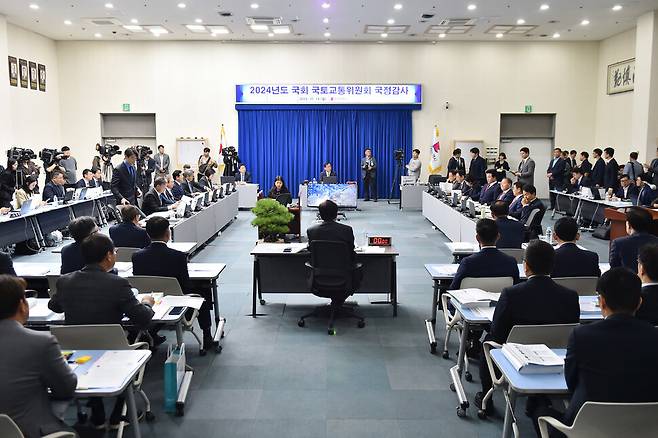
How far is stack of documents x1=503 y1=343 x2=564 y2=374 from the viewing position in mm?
2518

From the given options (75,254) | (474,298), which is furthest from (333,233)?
(75,254)

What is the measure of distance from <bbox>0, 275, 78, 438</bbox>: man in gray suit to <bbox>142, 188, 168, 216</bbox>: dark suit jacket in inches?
230

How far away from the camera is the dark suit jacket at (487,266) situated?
13.0 ft

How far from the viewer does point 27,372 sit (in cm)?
214

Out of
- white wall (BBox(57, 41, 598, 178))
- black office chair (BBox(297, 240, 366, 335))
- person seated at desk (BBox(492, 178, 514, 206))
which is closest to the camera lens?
black office chair (BBox(297, 240, 366, 335))

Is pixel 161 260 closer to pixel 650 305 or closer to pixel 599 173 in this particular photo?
pixel 650 305

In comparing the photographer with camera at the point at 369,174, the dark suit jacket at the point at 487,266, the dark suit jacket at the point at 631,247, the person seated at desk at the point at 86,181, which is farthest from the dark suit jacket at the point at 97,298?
the photographer with camera at the point at 369,174

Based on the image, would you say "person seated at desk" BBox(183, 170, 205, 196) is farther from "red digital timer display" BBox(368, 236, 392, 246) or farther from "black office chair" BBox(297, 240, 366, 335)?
"black office chair" BBox(297, 240, 366, 335)

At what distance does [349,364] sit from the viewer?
14.0ft

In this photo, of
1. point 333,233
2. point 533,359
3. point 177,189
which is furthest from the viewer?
point 177,189

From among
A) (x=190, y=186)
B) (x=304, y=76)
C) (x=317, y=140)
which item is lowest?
(x=190, y=186)

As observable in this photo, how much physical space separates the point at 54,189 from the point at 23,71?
18.1ft

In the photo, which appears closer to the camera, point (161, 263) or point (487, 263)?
point (487, 263)

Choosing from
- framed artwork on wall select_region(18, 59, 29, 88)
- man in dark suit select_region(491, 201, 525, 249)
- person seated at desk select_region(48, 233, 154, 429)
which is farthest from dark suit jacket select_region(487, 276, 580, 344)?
framed artwork on wall select_region(18, 59, 29, 88)
